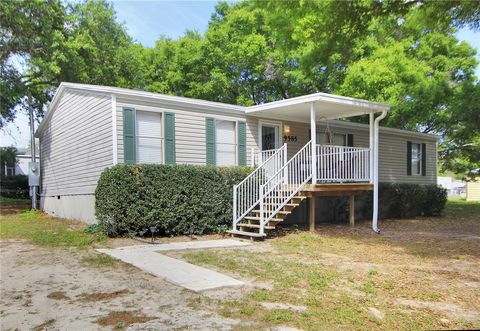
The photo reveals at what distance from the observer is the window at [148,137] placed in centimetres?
999

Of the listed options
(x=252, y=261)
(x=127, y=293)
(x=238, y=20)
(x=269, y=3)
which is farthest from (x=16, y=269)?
(x=238, y=20)

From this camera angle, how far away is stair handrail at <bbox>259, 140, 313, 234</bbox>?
9.89m

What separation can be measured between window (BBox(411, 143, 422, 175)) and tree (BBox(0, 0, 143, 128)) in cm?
1382

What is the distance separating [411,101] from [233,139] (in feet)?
27.3

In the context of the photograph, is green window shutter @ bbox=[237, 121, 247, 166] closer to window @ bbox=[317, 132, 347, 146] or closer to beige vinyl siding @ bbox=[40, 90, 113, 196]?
window @ bbox=[317, 132, 347, 146]

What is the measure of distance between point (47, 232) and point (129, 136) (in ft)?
10.6

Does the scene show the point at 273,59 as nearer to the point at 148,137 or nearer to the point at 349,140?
the point at 349,140

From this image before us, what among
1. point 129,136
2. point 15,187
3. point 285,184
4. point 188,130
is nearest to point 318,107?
point 285,184

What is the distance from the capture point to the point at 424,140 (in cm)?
1748

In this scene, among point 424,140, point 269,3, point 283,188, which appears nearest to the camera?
point 269,3

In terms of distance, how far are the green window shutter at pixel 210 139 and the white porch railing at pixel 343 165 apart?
289 cm

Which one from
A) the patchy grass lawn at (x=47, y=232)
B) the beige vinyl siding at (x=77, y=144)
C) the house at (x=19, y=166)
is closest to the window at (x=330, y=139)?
the beige vinyl siding at (x=77, y=144)

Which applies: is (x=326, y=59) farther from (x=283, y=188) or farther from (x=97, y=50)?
(x=97, y=50)

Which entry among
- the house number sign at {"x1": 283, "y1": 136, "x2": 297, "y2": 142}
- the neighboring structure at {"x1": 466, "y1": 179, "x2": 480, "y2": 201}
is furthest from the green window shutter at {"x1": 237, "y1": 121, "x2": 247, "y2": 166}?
the neighboring structure at {"x1": 466, "y1": 179, "x2": 480, "y2": 201}
